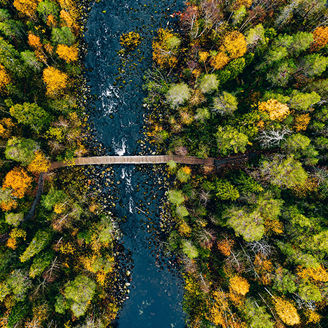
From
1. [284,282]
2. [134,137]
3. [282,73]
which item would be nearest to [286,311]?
[284,282]

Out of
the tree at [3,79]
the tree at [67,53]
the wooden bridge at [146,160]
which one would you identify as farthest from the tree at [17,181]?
the tree at [67,53]

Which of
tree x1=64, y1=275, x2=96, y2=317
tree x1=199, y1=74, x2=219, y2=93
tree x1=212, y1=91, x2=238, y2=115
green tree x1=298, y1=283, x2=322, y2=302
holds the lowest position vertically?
green tree x1=298, y1=283, x2=322, y2=302

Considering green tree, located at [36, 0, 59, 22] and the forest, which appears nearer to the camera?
the forest

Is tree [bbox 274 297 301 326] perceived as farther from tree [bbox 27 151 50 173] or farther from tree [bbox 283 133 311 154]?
tree [bbox 27 151 50 173]

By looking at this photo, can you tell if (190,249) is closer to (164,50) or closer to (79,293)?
(79,293)

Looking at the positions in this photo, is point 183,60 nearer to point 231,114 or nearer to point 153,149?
point 231,114

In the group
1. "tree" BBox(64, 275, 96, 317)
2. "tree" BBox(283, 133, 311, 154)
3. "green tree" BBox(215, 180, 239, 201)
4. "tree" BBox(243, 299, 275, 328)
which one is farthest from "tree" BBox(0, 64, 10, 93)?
"tree" BBox(243, 299, 275, 328)
